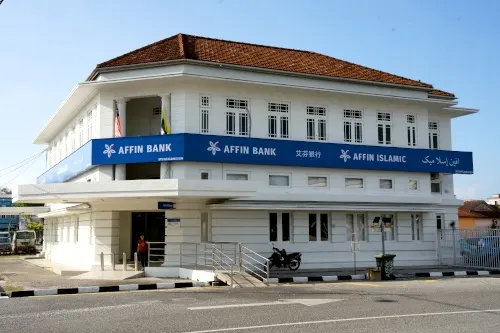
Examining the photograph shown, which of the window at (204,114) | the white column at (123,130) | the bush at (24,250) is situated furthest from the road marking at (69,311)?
the bush at (24,250)

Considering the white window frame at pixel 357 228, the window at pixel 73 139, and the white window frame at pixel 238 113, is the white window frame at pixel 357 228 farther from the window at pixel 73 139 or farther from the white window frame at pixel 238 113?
the window at pixel 73 139

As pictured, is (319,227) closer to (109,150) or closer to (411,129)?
(411,129)

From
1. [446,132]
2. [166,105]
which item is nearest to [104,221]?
[166,105]

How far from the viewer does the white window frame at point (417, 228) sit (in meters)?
27.6

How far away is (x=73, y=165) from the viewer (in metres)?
27.3

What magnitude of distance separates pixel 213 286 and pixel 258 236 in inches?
244

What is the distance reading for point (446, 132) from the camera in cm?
2966

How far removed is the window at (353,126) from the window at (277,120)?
307 centimetres

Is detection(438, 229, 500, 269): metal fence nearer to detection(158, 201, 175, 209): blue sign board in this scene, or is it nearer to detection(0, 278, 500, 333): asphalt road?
detection(0, 278, 500, 333): asphalt road

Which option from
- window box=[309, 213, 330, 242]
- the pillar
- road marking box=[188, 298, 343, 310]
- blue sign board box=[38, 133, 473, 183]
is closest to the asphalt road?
road marking box=[188, 298, 343, 310]

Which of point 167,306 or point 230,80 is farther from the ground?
point 230,80

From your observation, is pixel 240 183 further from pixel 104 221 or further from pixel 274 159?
pixel 104 221

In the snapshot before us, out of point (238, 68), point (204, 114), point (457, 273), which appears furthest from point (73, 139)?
point (457, 273)

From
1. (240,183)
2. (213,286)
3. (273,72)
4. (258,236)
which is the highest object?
(273,72)
